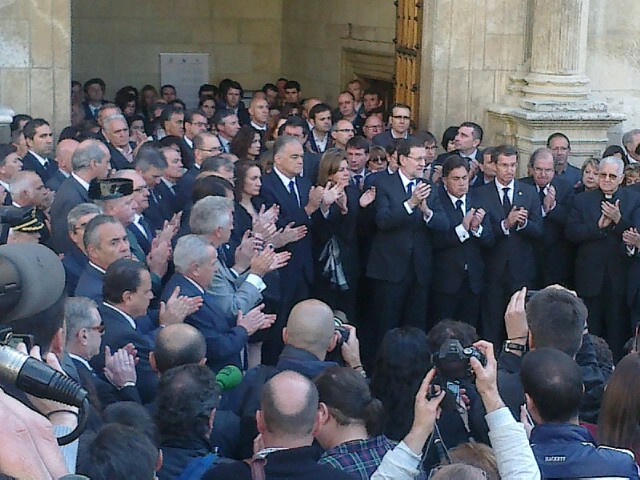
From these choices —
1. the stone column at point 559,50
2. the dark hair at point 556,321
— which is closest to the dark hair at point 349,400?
the dark hair at point 556,321

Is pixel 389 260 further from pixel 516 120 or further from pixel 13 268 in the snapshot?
pixel 13 268

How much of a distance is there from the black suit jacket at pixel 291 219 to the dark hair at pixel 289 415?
4210 mm

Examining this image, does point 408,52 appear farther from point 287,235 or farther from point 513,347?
point 513,347

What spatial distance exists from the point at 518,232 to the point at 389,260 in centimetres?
101

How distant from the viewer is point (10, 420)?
215cm

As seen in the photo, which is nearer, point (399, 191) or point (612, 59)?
point (399, 191)

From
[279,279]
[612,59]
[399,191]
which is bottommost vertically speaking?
[279,279]

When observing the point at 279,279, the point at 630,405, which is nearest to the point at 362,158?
the point at 279,279

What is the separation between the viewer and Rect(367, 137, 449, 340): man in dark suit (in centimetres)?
823

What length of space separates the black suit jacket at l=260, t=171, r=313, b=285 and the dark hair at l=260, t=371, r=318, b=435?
421 centimetres

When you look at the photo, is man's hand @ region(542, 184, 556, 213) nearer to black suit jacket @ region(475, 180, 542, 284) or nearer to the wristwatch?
black suit jacket @ region(475, 180, 542, 284)

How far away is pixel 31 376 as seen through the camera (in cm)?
238

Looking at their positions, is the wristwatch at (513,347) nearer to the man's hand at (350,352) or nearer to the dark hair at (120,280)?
the man's hand at (350,352)

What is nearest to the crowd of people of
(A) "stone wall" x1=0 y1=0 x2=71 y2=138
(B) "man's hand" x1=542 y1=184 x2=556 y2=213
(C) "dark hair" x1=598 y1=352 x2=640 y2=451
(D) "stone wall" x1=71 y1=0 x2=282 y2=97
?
(C) "dark hair" x1=598 y1=352 x2=640 y2=451
